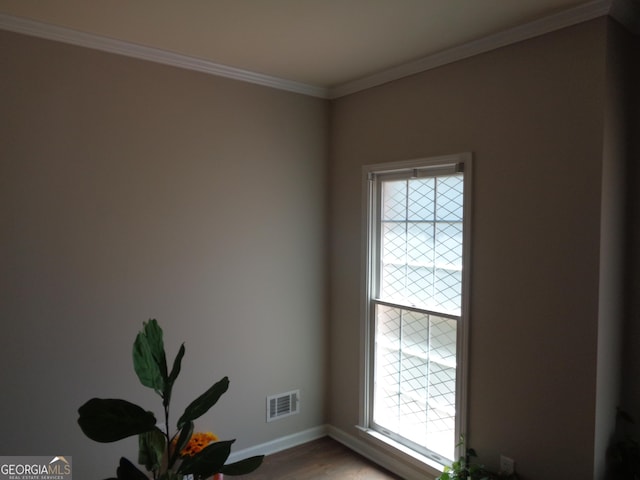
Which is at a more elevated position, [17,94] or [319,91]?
[319,91]

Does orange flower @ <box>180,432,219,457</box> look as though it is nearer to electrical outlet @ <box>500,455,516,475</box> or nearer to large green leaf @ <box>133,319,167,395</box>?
large green leaf @ <box>133,319,167,395</box>

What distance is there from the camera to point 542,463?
7.34ft

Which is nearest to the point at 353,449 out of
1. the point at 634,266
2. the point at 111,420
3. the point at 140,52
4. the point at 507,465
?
the point at 507,465

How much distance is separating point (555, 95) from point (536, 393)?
57.7 inches

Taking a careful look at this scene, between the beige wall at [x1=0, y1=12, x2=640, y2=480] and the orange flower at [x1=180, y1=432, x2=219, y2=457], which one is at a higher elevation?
the beige wall at [x1=0, y1=12, x2=640, y2=480]

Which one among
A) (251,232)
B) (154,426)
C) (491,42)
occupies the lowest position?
(154,426)

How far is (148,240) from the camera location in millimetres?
2707

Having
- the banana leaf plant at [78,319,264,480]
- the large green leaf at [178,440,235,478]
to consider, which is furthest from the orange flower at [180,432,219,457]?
the large green leaf at [178,440,235,478]

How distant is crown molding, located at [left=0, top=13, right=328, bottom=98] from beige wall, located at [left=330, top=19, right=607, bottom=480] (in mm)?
959

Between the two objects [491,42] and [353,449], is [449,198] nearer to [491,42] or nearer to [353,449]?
[491,42]

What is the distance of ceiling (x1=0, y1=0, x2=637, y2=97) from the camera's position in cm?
208

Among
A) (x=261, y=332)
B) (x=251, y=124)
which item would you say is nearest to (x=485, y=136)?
(x=251, y=124)

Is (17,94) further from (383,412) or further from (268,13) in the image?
(383,412)

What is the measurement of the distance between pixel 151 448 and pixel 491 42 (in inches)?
95.5
